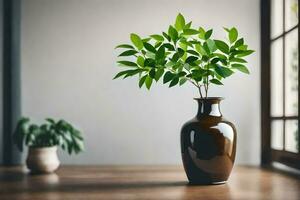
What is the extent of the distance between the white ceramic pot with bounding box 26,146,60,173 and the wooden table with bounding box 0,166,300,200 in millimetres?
52

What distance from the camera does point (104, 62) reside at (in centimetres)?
258

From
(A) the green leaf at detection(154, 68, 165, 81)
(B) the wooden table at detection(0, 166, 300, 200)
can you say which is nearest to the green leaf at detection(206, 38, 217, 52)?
(A) the green leaf at detection(154, 68, 165, 81)

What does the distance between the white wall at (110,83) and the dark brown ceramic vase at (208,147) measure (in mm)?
735

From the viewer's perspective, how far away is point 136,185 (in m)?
1.85

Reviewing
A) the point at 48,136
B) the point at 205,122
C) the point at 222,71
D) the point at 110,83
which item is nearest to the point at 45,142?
the point at 48,136

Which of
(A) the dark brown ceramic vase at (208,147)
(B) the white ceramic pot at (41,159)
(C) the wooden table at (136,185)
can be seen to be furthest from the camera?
(B) the white ceramic pot at (41,159)

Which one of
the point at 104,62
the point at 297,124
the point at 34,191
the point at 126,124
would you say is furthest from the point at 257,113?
the point at 34,191

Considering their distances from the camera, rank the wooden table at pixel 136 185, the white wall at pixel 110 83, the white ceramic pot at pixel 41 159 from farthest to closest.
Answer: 1. the white wall at pixel 110 83
2. the white ceramic pot at pixel 41 159
3. the wooden table at pixel 136 185

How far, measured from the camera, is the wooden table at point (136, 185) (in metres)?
1.60

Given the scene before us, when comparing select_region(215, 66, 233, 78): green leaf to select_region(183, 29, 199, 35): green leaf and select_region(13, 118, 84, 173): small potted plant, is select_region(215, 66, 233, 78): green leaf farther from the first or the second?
select_region(13, 118, 84, 173): small potted plant

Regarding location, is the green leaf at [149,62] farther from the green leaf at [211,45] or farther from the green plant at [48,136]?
the green plant at [48,136]

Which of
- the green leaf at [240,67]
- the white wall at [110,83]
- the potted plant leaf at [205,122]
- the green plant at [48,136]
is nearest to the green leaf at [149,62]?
the potted plant leaf at [205,122]

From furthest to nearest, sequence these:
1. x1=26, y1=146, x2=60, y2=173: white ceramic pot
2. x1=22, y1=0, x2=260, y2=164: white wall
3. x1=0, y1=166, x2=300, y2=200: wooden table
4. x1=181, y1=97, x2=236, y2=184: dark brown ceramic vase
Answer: x1=22, y1=0, x2=260, y2=164: white wall
x1=26, y1=146, x2=60, y2=173: white ceramic pot
x1=181, y1=97, x2=236, y2=184: dark brown ceramic vase
x1=0, y1=166, x2=300, y2=200: wooden table

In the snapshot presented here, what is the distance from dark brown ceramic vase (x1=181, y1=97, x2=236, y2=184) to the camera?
1.79 meters
